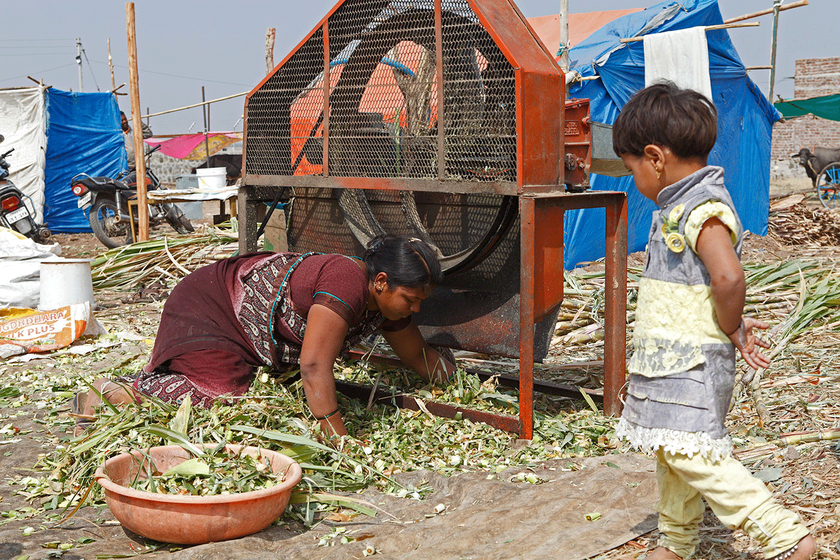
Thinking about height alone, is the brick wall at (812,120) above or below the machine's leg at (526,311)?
above

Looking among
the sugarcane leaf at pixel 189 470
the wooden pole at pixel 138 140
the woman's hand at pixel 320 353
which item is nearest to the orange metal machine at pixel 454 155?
the woman's hand at pixel 320 353

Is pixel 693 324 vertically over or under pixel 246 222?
under

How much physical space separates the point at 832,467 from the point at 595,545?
98 cm

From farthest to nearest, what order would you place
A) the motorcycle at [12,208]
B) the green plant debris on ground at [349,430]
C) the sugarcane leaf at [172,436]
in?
the motorcycle at [12,208] → the green plant debris on ground at [349,430] → the sugarcane leaf at [172,436]

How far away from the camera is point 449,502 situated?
2719 mm

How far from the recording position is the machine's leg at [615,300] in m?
3.42

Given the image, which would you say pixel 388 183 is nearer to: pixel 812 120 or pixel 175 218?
pixel 175 218

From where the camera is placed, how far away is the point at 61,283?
586 cm

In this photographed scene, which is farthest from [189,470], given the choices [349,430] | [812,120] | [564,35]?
[812,120]

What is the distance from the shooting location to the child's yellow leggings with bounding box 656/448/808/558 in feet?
5.96

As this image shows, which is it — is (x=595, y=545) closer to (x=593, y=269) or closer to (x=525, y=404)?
(x=525, y=404)

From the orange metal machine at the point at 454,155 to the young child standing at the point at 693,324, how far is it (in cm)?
107

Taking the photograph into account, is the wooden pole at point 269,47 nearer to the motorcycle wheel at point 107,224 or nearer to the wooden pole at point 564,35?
the motorcycle wheel at point 107,224

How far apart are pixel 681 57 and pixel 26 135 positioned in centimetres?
1130
